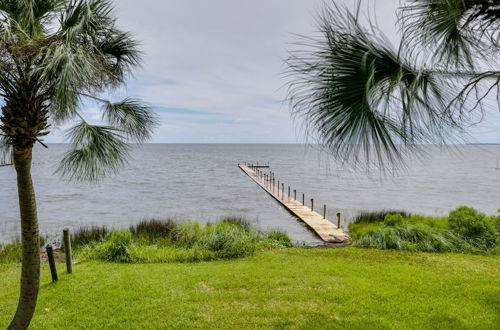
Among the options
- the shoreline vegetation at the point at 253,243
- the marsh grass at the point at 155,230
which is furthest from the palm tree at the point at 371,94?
the marsh grass at the point at 155,230

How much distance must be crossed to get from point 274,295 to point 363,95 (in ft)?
13.4

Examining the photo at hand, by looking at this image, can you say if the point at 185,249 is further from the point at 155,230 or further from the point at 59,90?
the point at 59,90

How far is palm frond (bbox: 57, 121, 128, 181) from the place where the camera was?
4.04m

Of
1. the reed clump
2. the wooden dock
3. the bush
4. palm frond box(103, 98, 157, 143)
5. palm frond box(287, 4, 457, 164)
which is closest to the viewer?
palm frond box(287, 4, 457, 164)

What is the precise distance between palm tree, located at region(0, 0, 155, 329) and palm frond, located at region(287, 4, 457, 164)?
1786 millimetres

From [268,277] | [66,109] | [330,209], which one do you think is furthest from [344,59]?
[330,209]

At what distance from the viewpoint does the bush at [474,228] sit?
9117 mm

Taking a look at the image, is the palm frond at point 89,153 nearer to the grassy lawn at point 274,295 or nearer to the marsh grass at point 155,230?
the grassy lawn at point 274,295

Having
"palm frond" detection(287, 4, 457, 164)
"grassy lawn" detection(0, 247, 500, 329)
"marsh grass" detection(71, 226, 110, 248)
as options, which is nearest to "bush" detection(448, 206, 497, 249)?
"grassy lawn" detection(0, 247, 500, 329)

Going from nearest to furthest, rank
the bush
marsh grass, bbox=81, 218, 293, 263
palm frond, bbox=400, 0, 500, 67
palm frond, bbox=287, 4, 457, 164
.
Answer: palm frond, bbox=287, 4, 457, 164, palm frond, bbox=400, 0, 500, 67, marsh grass, bbox=81, 218, 293, 263, the bush

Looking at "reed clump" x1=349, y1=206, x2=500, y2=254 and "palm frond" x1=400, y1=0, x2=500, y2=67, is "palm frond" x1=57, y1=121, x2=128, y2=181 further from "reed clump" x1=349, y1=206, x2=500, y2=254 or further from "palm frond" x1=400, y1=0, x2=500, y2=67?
"reed clump" x1=349, y1=206, x2=500, y2=254

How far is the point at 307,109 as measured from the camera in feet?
7.52

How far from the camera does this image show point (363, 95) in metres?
2.10

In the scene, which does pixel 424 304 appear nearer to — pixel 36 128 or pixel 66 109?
pixel 66 109
